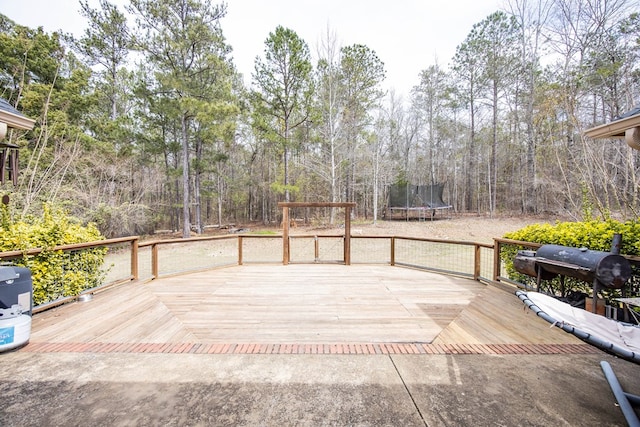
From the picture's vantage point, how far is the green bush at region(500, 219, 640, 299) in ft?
9.54

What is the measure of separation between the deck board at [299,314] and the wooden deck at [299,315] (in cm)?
1

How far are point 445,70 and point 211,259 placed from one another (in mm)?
17595

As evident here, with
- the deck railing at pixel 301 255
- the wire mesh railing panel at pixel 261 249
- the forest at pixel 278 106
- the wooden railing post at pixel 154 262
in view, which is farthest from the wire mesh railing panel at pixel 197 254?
the wooden railing post at pixel 154 262

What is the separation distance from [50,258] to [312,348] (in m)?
3.26

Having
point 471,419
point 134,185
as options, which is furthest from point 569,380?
point 134,185

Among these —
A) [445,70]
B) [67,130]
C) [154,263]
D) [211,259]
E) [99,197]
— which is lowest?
[211,259]

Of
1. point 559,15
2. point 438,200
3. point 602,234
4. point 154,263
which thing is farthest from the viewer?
point 438,200

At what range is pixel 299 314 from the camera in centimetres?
341

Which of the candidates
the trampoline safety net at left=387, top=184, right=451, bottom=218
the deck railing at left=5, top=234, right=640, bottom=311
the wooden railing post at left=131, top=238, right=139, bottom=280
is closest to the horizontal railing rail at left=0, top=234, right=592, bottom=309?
the deck railing at left=5, top=234, right=640, bottom=311

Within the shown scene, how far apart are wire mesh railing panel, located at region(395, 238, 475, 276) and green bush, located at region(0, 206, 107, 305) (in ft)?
19.2

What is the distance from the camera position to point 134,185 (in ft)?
45.4

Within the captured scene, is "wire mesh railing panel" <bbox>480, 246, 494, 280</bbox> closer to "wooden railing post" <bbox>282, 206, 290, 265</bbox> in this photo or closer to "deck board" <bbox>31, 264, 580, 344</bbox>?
"deck board" <bbox>31, 264, 580, 344</bbox>

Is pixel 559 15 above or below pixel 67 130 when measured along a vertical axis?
above

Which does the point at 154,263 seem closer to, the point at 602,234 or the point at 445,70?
the point at 602,234
